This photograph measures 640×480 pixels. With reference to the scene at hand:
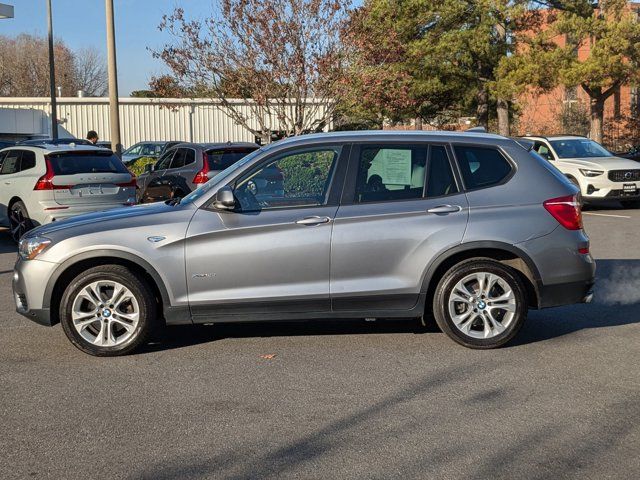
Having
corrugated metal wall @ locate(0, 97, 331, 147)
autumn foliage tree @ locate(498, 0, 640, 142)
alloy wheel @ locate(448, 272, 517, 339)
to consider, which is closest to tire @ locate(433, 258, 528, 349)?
alloy wheel @ locate(448, 272, 517, 339)

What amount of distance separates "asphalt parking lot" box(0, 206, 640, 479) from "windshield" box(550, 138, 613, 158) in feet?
40.5

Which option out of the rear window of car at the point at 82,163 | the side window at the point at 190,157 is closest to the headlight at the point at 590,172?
the side window at the point at 190,157

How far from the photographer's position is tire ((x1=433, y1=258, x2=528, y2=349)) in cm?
699

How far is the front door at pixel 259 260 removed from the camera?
270 inches

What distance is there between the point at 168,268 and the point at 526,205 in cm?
288

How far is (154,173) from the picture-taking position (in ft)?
64.3

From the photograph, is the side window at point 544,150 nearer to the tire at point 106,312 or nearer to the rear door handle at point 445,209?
the rear door handle at point 445,209

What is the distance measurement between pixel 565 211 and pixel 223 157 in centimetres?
1113

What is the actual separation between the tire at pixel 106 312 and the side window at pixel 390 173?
1878mm

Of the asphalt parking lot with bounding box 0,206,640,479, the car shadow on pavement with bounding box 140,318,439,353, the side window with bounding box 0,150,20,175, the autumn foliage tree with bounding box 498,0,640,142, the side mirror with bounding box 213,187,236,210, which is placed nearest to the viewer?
the asphalt parking lot with bounding box 0,206,640,479

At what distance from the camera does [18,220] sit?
14.3m

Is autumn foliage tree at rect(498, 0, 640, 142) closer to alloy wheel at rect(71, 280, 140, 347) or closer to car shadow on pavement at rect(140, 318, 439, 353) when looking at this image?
car shadow on pavement at rect(140, 318, 439, 353)

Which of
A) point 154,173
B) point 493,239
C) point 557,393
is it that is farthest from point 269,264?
point 154,173

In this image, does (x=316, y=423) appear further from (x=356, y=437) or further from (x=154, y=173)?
(x=154, y=173)
